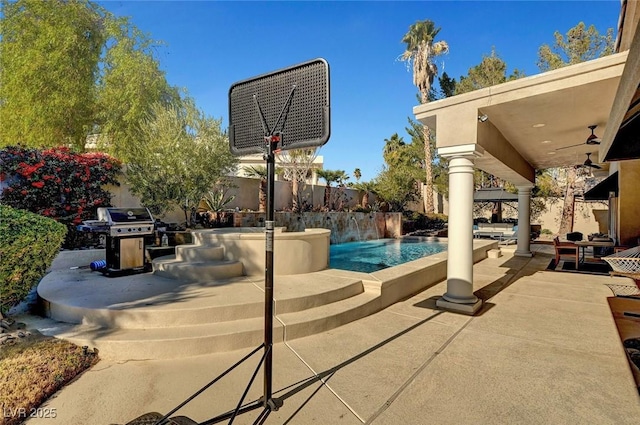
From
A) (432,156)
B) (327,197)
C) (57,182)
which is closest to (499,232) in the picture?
(327,197)

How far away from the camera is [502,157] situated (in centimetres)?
666

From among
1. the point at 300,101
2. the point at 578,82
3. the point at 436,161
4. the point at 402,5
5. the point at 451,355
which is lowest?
the point at 451,355

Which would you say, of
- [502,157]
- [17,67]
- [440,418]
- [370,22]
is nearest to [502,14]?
[370,22]

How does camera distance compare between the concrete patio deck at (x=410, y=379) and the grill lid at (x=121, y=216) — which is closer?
the concrete patio deck at (x=410, y=379)

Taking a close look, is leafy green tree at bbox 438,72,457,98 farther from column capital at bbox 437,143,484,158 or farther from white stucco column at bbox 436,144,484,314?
white stucco column at bbox 436,144,484,314

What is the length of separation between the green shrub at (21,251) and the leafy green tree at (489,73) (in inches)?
921

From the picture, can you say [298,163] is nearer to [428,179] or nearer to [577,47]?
[428,179]

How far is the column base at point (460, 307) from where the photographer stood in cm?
500

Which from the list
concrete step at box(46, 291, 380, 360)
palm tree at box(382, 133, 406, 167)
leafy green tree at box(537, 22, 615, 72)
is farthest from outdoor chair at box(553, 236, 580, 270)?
palm tree at box(382, 133, 406, 167)

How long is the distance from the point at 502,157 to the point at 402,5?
597 cm

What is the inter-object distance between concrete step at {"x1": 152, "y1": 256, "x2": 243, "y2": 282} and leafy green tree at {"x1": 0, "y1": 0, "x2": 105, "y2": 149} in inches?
337

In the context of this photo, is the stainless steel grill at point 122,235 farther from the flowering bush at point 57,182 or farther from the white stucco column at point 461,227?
the white stucco column at point 461,227

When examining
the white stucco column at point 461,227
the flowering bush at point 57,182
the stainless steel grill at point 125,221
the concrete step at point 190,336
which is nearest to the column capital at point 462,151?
the white stucco column at point 461,227

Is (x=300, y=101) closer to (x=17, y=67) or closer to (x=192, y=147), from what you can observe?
(x=192, y=147)
